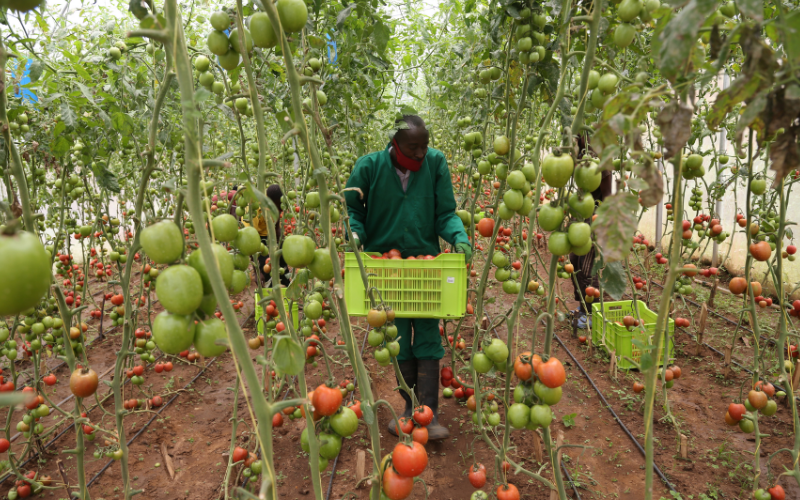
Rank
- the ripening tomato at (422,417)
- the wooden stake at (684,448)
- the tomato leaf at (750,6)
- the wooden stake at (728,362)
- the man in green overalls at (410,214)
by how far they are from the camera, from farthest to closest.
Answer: the wooden stake at (728,362)
the man in green overalls at (410,214)
the wooden stake at (684,448)
the ripening tomato at (422,417)
the tomato leaf at (750,6)

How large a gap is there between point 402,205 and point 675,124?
1.94m

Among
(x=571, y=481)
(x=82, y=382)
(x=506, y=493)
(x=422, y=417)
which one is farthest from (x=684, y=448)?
(x=82, y=382)

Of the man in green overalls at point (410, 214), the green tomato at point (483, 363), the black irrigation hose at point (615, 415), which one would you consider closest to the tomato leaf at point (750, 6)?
the green tomato at point (483, 363)

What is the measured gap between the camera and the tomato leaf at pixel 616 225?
0.98 meters

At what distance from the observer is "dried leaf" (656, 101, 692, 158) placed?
0.85 metres

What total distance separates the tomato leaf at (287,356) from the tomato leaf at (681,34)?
89 cm

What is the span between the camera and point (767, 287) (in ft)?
16.5

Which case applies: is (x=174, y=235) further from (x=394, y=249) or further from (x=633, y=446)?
(x=633, y=446)

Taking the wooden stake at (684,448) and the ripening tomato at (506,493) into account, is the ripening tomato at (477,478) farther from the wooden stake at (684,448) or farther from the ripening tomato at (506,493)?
the wooden stake at (684,448)

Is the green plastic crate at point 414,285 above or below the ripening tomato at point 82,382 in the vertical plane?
above

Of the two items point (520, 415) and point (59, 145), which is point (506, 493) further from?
point (59, 145)

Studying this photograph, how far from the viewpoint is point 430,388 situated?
9.28 ft

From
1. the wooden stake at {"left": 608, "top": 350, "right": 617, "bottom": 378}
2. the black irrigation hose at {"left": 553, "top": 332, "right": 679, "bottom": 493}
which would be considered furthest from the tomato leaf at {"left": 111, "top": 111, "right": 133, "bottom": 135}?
the wooden stake at {"left": 608, "top": 350, "right": 617, "bottom": 378}

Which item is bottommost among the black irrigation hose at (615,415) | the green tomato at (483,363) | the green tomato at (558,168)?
the black irrigation hose at (615,415)
